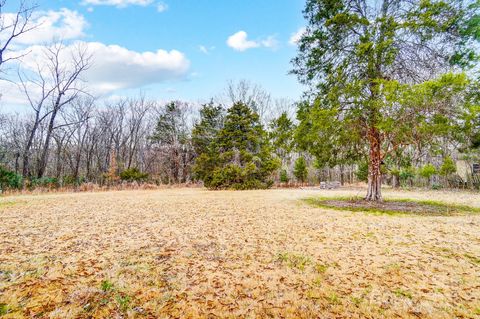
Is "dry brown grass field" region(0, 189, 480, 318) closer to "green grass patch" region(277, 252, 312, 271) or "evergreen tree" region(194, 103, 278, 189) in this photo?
"green grass patch" region(277, 252, 312, 271)

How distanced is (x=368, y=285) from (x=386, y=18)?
7.84 m

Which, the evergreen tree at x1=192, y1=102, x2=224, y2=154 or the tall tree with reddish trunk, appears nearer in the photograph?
the tall tree with reddish trunk

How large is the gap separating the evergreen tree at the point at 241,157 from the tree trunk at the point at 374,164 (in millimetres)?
8980

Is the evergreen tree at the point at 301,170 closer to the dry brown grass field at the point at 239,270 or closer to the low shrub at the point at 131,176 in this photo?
the low shrub at the point at 131,176

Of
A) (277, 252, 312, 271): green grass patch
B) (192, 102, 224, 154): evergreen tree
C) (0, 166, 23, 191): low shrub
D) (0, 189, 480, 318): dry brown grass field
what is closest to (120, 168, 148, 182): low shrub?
(192, 102, 224, 154): evergreen tree

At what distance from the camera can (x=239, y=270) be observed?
348 cm

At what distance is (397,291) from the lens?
2.92m

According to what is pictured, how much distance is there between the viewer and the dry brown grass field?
8.55 feet

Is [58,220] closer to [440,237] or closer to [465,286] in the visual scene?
[465,286]

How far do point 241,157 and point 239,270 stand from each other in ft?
50.0

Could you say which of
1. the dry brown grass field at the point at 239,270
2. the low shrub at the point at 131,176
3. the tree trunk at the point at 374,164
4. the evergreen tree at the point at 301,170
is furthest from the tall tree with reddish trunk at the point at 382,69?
the low shrub at the point at 131,176

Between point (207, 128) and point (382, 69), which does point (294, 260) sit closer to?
point (382, 69)

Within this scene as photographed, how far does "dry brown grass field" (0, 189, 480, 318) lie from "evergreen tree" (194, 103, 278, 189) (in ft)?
39.3

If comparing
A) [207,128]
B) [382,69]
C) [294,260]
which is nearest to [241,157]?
[207,128]
